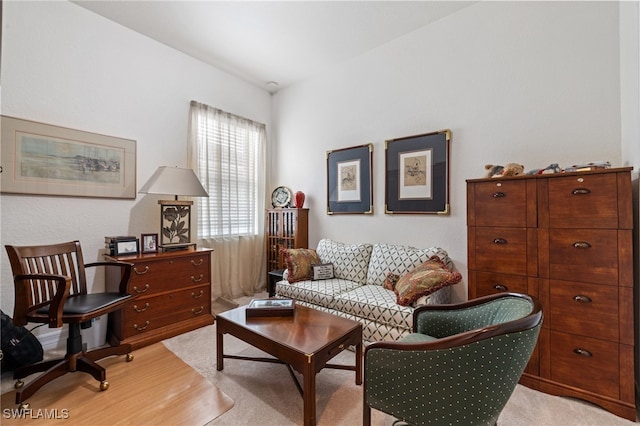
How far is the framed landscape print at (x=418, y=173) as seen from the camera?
113 inches

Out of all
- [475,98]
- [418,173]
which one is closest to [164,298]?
A: [418,173]

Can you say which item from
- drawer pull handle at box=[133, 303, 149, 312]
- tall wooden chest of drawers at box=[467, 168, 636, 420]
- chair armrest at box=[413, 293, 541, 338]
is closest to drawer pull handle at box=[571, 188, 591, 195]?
tall wooden chest of drawers at box=[467, 168, 636, 420]

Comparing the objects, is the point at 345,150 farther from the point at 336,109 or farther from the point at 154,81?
the point at 154,81

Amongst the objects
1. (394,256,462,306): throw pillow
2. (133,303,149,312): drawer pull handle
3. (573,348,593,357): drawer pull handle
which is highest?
(394,256,462,306): throw pillow

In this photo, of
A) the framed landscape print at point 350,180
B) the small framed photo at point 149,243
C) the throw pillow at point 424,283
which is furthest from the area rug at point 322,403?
the framed landscape print at point 350,180

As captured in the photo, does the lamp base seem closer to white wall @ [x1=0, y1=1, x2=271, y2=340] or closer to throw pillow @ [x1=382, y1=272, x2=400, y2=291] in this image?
white wall @ [x1=0, y1=1, x2=271, y2=340]

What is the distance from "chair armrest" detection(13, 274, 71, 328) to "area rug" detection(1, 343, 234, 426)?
0.50 metres

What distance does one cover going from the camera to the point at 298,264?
3.21 meters

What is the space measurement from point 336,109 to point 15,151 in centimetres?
325

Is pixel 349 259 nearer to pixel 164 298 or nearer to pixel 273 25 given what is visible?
pixel 164 298

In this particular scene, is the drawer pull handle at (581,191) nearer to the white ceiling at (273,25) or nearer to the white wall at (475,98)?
the white wall at (475,98)

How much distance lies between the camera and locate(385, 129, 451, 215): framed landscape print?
287 centimetres

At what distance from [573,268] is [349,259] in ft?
6.38

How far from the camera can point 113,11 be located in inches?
108
